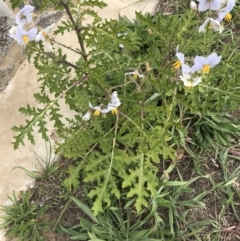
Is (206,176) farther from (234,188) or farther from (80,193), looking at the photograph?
(80,193)

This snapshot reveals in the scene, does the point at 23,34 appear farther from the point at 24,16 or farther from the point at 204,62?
the point at 204,62

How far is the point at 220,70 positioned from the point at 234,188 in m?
0.72

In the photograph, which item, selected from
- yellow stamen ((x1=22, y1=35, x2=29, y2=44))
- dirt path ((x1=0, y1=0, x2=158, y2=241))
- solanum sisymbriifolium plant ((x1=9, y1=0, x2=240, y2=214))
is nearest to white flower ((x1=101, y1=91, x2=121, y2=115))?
solanum sisymbriifolium plant ((x1=9, y1=0, x2=240, y2=214))

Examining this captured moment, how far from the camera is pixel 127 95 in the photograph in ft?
7.48

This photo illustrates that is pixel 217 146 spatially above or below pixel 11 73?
below

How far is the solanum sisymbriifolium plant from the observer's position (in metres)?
1.89

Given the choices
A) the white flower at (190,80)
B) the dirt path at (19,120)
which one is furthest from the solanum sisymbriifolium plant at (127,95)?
the dirt path at (19,120)

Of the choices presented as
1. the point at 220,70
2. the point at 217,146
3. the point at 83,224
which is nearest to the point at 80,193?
the point at 83,224

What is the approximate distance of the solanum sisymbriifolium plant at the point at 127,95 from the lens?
189cm

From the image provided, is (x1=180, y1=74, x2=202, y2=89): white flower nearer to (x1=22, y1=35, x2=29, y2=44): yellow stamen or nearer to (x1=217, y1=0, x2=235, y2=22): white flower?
(x1=217, y1=0, x2=235, y2=22): white flower

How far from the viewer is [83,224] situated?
232 centimetres

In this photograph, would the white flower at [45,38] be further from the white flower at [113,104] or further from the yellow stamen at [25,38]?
the white flower at [113,104]

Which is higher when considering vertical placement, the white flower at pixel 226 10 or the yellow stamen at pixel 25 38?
the yellow stamen at pixel 25 38

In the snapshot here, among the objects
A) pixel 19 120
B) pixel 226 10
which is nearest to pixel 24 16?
pixel 226 10
